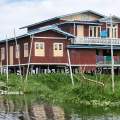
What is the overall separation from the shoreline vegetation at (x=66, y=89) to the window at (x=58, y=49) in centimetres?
788

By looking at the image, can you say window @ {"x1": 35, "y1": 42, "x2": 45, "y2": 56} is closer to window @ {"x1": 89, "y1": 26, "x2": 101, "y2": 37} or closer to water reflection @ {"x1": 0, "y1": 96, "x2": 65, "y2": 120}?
window @ {"x1": 89, "y1": 26, "x2": 101, "y2": 37}

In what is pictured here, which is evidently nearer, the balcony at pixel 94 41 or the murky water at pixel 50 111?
the murky water at pixel 50 111

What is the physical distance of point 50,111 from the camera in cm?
2409

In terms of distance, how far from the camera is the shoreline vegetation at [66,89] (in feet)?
89.2

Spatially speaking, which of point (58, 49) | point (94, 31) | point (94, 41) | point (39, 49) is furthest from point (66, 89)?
point (94, 31)

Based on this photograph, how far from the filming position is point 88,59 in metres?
50.4

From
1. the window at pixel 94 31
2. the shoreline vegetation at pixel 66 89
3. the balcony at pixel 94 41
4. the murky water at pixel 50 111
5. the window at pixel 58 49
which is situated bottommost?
the murky water at pixel 50 111

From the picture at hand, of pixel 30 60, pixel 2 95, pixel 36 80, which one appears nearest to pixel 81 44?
pixel 30 60

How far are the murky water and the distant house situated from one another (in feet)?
61.0

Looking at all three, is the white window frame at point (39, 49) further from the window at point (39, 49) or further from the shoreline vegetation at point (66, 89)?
the shoreline vegetation at point (66, 89)

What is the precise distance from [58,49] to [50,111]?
2496 cm

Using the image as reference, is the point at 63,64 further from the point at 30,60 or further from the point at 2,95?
the point at 2,95

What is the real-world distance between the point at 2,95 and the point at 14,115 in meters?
12.3

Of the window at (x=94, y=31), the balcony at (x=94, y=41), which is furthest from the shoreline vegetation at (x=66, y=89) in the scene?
the window at (x=94, y=31)
